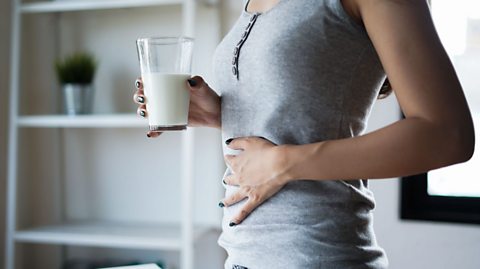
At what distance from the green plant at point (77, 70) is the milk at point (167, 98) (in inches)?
47.4

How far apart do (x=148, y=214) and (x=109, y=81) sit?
1.77ft

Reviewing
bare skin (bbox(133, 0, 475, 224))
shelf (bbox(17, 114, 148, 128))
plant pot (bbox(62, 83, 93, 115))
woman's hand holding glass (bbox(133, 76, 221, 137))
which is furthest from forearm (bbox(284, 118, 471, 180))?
plant pot (bbox(62, 83, 93, 115))

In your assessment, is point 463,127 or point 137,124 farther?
point 137,124

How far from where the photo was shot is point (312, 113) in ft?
2.59

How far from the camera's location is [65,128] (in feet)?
7.65

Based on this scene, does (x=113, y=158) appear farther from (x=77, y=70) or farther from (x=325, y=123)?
(x=325, y=123)

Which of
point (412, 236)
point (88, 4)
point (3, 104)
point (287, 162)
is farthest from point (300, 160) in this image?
point (3, 104)

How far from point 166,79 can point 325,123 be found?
0.30 meters

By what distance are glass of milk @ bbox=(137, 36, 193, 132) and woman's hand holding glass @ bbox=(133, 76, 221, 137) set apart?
1 cm

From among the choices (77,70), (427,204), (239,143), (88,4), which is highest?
(88,4)

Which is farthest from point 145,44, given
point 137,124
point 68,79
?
point 68,79

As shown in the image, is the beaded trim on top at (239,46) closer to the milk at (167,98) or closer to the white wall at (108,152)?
the milk at (167,98)

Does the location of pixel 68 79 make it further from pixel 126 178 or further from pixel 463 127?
pixel 463 127

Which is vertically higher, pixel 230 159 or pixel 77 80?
pixel 77 80
